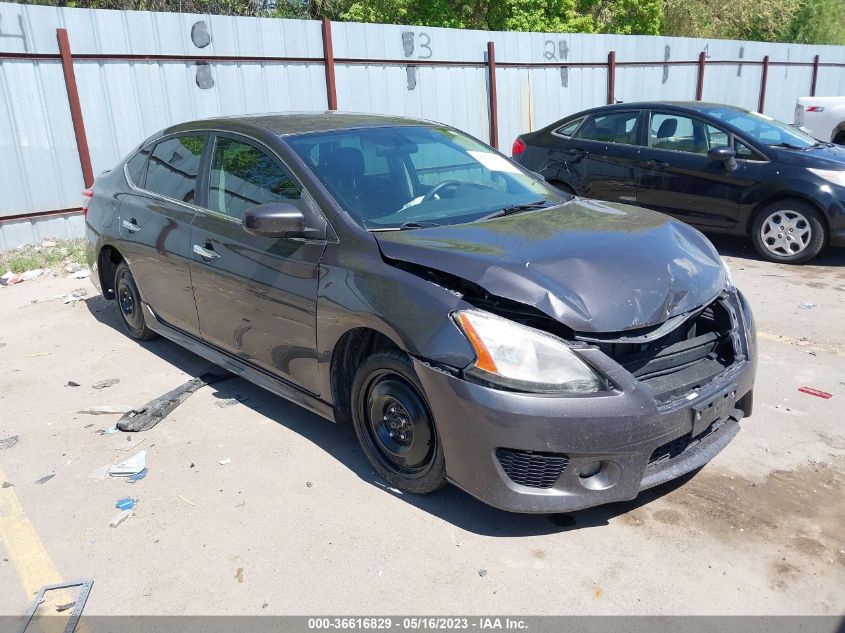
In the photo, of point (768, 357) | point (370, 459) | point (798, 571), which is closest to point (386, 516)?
point (370, 459)

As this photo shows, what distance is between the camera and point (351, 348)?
357cm

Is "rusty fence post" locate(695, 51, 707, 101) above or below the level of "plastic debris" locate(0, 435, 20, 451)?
above

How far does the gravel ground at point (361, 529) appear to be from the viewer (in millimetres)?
2803

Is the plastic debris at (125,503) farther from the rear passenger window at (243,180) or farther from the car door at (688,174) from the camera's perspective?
the car door at (688,174)

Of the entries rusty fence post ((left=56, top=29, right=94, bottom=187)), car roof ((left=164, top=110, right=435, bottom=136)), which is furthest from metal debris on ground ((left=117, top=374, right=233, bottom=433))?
rusty fence post ((left=56, top=29, right=94, bottom=187))

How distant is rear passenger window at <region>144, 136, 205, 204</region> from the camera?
15.3 ft

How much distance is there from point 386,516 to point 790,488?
1.90m

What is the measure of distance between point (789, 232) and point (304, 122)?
17.8 ft

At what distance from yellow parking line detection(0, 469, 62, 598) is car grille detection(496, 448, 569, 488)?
1881mm

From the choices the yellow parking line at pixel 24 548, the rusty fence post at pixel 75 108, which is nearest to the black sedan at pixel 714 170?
the rusty fence post at pixel 75 108

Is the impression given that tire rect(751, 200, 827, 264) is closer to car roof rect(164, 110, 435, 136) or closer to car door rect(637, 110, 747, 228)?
car door rect(637, 110, 747, 228)

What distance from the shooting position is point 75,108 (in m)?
8.40

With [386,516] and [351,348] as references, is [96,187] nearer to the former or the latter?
[351,348]

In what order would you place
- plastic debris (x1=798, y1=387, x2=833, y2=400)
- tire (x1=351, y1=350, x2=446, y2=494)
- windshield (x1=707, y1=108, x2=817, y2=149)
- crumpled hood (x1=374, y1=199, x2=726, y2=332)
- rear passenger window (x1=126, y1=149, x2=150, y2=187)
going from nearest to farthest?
1. crumpled hood (x1=374, y1=199, x2=726, y2=332)
2. tire (x1=351, y1=350, x2=446, y2=494)
3. plastic debris (x1=798, y1=387, x2=833, y2=400)
4. rear passenger window (x1=126, y1=149, x2=150, y2=187)
5. windshield (x1=707, y1=108, x2=817, y2=149)
